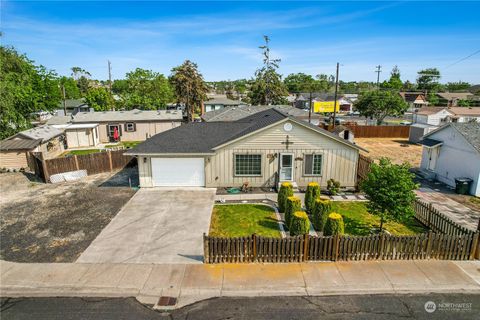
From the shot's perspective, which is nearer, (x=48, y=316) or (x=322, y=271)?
(x=48, y=316)

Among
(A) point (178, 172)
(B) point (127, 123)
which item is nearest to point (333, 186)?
(A) point (178, 172)

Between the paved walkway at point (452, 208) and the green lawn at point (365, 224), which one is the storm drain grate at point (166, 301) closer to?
the green lawn at point (365, 224)

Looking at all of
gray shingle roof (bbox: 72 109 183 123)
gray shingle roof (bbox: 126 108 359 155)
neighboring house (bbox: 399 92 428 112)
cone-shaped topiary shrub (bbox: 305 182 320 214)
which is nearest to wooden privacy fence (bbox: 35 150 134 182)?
gray shingle roof (bbox: 126 108 359 155)

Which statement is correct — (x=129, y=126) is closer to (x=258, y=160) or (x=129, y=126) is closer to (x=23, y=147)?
(x=23, y=147)

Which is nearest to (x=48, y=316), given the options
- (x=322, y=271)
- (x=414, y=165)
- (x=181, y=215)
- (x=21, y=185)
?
(x=181, y=215)

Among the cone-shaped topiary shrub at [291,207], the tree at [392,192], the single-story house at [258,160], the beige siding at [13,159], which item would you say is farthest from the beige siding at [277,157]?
the beige siding at [13,159]

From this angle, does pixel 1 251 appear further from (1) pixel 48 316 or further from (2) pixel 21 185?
(2) pixel 21 185
